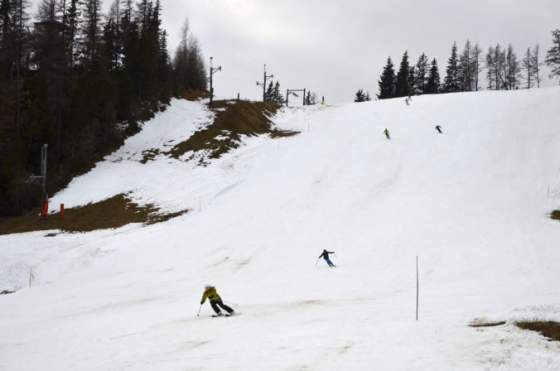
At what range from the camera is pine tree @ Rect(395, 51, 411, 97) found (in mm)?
82312

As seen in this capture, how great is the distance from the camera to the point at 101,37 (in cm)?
5072

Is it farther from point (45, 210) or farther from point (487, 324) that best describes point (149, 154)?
point (487, 324)

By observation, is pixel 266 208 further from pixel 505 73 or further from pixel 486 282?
pixel 505 73

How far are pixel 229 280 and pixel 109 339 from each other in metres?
8.36

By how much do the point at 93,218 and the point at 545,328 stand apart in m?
30.6

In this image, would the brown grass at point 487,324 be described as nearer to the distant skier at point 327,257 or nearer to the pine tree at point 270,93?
the distant skier at point 327,257

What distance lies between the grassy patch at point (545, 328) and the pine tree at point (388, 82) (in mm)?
81788

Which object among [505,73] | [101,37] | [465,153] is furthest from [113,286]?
[505,73]

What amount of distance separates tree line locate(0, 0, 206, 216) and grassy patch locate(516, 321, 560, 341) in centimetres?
3739

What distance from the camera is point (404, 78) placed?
8275cm

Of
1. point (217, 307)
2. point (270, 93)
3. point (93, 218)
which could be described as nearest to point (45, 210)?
point (93, 218)

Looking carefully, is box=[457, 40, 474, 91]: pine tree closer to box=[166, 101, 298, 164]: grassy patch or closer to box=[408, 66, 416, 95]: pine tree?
box=[408, 66, 416, 95]: pine tree

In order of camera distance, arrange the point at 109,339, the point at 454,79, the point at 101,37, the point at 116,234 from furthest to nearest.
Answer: the point at 454,79
the point at 101,37
the point at 116,234
the point at 109,339

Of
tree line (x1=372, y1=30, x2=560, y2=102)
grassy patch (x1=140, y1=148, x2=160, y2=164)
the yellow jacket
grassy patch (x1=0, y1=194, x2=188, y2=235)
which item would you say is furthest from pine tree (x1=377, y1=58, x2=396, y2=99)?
the yellow jacket
